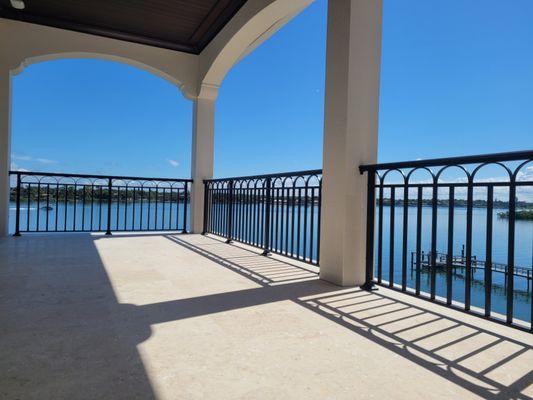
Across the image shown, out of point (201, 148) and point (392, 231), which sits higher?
point (201, 148)

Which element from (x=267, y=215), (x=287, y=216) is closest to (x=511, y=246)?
(x=287, y=216)

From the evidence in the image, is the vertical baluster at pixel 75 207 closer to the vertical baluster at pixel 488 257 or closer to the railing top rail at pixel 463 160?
the railing top rail at pixel 463 160

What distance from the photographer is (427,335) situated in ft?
5.18

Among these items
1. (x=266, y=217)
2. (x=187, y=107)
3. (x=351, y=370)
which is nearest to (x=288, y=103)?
(x=187, y=107)

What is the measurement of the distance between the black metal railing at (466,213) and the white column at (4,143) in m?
4.89

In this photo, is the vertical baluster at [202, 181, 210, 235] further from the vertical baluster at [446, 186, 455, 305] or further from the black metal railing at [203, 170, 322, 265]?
the vertical baluster at [446, 186, 455, 305]

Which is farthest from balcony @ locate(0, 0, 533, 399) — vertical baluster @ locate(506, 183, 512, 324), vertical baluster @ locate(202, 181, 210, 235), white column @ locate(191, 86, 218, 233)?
white column @ locate(191, 86, 218, 233)

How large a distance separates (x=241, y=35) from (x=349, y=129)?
2.75 meters

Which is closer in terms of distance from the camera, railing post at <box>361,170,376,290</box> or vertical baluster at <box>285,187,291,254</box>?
railing post at <box>361,170,376,290</box>

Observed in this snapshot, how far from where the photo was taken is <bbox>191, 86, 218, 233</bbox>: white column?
5.84 metres

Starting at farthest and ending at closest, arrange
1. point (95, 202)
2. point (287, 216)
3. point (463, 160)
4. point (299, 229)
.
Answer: point (95, 202) → point (287, 216) → point (299, 229) → point (463, 160)

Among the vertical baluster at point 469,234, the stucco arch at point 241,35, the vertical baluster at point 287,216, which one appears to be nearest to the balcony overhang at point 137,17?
the stucco arch at point 241,35

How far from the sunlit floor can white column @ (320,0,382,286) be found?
0.88ft

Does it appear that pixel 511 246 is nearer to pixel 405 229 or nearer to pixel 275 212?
pixel 405 229
